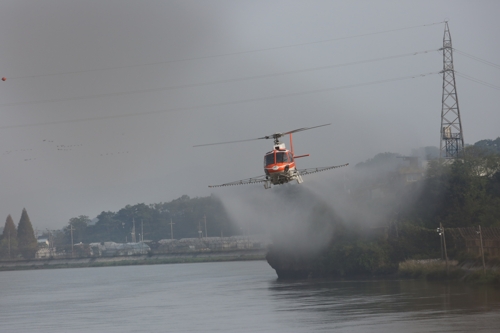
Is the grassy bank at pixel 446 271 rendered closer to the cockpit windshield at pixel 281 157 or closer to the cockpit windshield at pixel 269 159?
the cockpit windshield at pixel 281 157

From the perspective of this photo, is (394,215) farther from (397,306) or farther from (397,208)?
(397,306)

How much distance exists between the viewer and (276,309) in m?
80.2

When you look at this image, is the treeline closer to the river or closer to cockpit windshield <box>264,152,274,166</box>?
the river

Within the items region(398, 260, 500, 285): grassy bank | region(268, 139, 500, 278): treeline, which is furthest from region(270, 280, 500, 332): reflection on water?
region(268, 139, 500, 278): treeline

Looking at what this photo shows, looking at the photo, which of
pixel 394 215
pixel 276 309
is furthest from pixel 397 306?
pixel 394 215

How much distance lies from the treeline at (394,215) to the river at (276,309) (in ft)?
19.9

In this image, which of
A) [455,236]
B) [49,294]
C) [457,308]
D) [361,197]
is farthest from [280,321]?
[49,294]

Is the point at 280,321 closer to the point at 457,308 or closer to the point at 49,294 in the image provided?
the point at 457,308

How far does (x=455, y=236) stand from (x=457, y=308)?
37.5 m

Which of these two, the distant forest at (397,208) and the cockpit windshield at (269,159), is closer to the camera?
the cockpit windshield at (269,159)

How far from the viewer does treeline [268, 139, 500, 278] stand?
361 feet

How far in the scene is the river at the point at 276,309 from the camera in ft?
210

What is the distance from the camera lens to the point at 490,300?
7081 centimetres

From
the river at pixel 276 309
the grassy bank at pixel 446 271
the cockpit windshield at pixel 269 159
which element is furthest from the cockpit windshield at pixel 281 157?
the grassy bank at pixel 446 271
